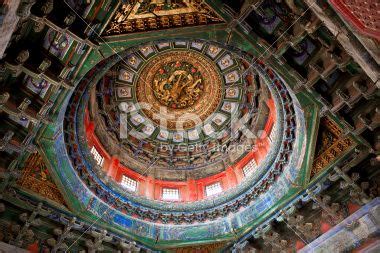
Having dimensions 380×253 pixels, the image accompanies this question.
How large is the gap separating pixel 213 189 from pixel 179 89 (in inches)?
251

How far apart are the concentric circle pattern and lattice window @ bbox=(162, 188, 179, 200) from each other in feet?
2.49

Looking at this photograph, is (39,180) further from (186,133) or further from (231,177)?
(186,133)

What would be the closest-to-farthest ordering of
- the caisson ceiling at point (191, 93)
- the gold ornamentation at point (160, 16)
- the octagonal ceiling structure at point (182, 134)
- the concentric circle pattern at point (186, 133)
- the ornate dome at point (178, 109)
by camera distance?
the caisson ceiling at point (191, 93) → the gold ornamentation at point (160, 16) → the octagonal ceiling structure at point (182, 134) → the concentric circle pattern at point (186, 133) → the ornate dome at point (178, 109)

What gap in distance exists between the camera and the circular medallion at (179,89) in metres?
20.5

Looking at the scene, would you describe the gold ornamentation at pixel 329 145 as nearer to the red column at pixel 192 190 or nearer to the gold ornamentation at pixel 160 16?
the gold ornamentation at pixel 160 16

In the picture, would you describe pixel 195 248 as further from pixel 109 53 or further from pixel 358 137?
pixel 109 53

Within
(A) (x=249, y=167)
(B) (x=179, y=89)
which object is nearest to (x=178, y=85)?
(B) (x=179, y=89)

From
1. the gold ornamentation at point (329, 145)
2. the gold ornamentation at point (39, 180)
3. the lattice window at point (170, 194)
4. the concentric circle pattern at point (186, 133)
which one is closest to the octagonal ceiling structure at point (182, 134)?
the concentric circle pattern at point (186, 133)

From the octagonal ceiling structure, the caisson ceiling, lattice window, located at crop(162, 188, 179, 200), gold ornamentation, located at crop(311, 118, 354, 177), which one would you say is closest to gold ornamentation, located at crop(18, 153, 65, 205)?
the caisson ceiling

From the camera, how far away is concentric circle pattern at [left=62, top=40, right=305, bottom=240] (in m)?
15.3

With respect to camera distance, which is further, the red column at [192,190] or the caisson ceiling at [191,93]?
the red column at [192,190]

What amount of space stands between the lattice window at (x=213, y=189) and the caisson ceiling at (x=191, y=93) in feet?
0.26

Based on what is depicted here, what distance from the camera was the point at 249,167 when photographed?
19.7 m

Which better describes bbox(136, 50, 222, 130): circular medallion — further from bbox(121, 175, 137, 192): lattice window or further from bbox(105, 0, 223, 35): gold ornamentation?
bbox(105, 0, 223, 35): gold ornamentation
